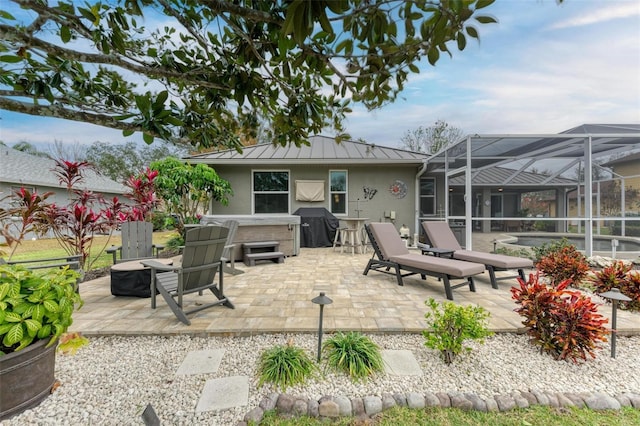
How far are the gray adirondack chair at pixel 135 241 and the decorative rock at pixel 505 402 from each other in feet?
16.7

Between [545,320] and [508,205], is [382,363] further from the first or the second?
[508,205]

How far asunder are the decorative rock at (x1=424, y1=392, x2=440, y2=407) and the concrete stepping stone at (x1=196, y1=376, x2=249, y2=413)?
1189 millimetres

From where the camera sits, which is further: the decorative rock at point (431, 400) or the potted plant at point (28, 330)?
the decorative rock at point (431, 400)

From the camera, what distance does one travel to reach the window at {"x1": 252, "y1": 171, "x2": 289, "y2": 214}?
9750 millimetres

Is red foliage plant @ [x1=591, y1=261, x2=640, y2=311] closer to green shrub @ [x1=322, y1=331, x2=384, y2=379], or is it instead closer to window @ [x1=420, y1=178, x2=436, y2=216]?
green shrub @ [x1=322, y1=331, x2=384, y2=379]

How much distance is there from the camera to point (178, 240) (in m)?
8.08

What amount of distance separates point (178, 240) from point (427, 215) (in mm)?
8748

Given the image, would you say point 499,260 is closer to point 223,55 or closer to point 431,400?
point 431,400

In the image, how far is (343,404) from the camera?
173cm

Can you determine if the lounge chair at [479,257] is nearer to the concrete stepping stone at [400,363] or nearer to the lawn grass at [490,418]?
the lawn grass at [490,418]

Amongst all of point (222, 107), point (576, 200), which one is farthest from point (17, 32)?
point (576, 200)

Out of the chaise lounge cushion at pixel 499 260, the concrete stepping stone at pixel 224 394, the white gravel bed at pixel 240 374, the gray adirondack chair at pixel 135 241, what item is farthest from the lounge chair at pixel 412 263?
the gray adirondack chair at pixel 135 241

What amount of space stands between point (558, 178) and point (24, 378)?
44.5 feet

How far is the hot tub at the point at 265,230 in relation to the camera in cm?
636
